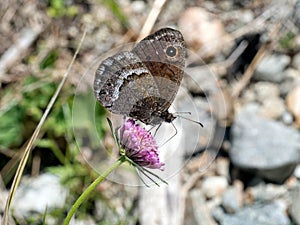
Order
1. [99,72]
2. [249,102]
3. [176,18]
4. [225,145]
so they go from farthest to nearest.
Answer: [176,18], [249,102], [225,145], [99,72]

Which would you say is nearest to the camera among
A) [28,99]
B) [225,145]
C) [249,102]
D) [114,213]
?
[114,213]

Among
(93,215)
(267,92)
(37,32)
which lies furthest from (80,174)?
(267,92)

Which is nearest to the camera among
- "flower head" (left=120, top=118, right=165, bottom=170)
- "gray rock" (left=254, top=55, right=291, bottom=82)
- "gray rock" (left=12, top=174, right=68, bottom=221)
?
"flower head" (left=120, top=118, right=165, bottom=170)

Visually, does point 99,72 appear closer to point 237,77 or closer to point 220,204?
point 220,204

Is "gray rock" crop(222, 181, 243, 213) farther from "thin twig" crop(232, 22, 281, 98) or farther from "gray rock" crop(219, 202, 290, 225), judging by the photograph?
"thin twig" crop(232, 22, 281, 98)

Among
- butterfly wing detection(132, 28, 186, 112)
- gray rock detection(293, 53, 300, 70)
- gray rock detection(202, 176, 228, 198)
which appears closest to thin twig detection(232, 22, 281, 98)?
gray rock detection(293, 53, 300, 70)

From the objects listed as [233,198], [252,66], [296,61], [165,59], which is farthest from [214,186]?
[165,59]

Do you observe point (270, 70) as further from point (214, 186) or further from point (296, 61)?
point (214, 186)
